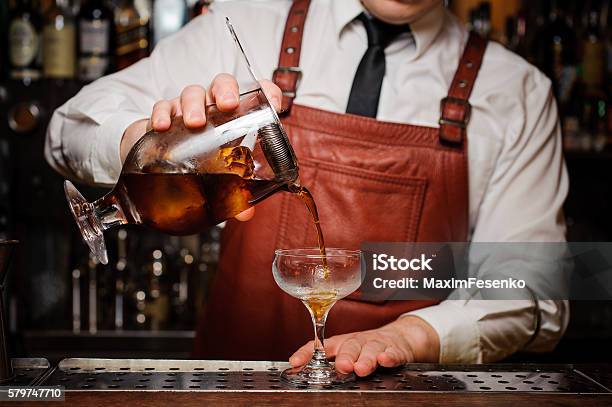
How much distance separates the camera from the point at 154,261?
2598 mm

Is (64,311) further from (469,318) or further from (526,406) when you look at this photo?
(526,406)

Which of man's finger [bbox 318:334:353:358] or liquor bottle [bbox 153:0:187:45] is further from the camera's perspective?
liquor bottle [bbox 153:0:187:45]

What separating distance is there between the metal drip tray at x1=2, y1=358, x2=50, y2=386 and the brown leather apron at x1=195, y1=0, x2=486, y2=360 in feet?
1.88

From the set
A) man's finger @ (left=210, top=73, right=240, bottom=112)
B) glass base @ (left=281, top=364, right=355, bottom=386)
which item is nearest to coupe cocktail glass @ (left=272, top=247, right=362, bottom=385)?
glass base @ (left=281, top=364, right=355, bottom=386)

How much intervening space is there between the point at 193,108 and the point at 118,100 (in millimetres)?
562

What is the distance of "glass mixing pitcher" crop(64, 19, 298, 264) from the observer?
106cm

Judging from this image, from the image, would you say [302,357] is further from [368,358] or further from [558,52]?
[558,52]

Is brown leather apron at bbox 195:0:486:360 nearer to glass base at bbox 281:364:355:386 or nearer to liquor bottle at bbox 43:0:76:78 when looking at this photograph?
glass base at bbox 281:364:355:386

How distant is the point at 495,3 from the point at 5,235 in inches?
68.5

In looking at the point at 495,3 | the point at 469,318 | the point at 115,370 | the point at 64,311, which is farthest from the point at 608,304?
the point at 115,370

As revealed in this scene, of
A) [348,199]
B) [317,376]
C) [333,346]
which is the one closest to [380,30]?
[348,199]

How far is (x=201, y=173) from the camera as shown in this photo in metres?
1.06

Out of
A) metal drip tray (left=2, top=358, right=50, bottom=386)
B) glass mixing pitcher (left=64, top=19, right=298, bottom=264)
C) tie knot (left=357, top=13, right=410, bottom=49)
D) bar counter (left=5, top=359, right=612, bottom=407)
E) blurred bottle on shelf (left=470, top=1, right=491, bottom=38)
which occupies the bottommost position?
bar counter (left=5, top=359, right=612, bottom=407)

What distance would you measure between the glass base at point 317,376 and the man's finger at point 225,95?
362 mm
